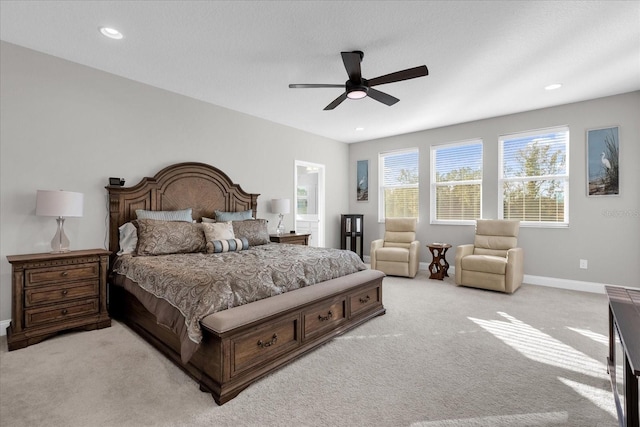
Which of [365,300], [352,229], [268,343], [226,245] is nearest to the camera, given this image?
[268,343]

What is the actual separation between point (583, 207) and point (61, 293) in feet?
21.6

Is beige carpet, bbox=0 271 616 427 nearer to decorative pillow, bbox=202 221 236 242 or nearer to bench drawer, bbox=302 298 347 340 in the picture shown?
bench drawer, bbox=302 298 347 340

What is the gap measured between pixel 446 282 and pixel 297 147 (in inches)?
143

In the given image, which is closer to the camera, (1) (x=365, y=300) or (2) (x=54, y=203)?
(2) (x=54, y=203)

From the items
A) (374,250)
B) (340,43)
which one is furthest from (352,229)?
(340,43)

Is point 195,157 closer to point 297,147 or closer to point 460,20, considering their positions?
point 297,147

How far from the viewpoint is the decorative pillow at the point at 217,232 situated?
143 inches

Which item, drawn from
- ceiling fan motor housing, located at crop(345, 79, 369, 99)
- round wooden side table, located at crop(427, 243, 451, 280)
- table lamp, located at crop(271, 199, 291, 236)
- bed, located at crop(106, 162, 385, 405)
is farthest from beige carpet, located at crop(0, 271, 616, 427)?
table lamp, located at crop(271, 199, 291, 236)

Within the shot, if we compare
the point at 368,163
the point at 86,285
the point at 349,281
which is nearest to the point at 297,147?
the point at 368,163

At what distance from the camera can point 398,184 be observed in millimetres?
6598

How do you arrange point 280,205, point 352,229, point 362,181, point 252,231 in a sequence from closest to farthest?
point 252,231 < point 280,205 < point 352,229 < point 362,181

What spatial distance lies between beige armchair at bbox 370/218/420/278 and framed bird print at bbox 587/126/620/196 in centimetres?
262

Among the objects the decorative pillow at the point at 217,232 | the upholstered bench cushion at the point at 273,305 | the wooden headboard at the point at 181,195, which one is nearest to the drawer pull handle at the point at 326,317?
the upholstered bench cushion at the point at 273,305

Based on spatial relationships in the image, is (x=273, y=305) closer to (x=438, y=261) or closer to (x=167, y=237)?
(x=167, y=237)
